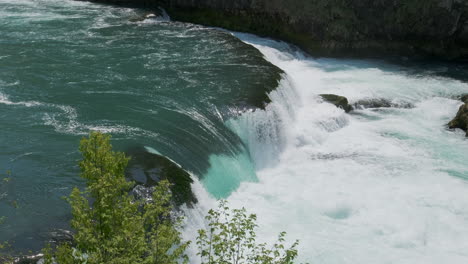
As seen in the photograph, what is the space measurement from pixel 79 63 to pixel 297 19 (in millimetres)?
12964

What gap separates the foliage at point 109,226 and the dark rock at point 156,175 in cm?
508

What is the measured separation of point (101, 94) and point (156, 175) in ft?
21.6

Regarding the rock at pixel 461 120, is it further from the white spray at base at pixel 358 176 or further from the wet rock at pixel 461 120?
the white spray at base at pixel 358 176

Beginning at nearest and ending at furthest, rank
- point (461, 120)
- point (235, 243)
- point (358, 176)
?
point (235, 243) < point (358, 176) < point (461, 120)

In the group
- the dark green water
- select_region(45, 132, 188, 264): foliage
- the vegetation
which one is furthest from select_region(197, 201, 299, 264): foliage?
the dark green water

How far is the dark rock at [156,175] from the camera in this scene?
12.0 metres

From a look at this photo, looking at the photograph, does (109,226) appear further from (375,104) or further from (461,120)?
(375,104)

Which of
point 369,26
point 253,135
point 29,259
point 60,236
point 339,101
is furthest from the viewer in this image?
point 369,26

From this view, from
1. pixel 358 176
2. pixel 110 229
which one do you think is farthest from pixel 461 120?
pixel 110 229

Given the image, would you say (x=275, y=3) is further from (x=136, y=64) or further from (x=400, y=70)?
(x=136, y=64)

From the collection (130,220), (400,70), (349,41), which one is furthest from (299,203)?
(349,41)

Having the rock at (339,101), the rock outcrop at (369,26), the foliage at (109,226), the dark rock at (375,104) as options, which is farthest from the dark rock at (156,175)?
the rock outcrop at (369,26)

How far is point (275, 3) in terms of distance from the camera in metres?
29.5

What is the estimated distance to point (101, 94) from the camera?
18016mm
